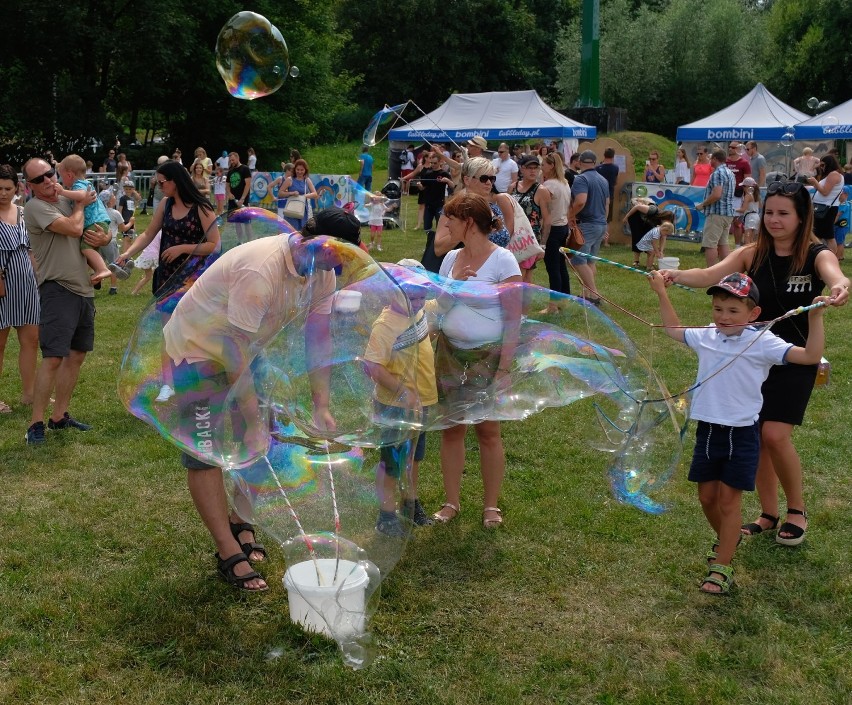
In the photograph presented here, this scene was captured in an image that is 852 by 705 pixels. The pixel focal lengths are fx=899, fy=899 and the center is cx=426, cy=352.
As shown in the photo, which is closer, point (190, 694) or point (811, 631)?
point (190, 694)

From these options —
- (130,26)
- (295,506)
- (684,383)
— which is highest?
Result: (130,26)

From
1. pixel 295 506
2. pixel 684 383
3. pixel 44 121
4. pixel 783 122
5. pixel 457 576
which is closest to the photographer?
pixel 295 506

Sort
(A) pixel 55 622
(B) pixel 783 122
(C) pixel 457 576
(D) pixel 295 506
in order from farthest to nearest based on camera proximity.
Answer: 1. (B) pixel 783 122
2. (C) pixel 457 576
3. (A) pixel 55 622
4. (D) pixel 295 506

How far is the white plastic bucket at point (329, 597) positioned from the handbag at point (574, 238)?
722cm

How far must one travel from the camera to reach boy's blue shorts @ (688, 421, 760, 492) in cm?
405

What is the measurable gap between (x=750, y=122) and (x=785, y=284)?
21899mm

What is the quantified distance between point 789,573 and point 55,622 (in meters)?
3.37

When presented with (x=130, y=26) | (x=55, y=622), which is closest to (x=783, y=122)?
(x=130, y=26)

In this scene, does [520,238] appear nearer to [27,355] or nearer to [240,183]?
[27,355]

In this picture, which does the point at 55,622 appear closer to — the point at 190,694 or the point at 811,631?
the point at 190,694

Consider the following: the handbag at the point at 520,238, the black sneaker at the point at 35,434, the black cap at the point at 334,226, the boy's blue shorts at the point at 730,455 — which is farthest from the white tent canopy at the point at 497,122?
the black cap at the point at 334,226

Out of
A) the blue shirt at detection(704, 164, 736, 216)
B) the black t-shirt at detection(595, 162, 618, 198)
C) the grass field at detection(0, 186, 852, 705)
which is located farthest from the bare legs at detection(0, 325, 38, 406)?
the black t-shirt at detection(595, 162, 618, 198)

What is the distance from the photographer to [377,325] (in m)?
3.46

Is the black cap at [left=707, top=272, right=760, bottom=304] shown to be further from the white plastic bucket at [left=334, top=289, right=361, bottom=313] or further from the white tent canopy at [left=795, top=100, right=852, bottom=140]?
the white tent canopy at [left=795, top=100, right=852, bottom=140]
